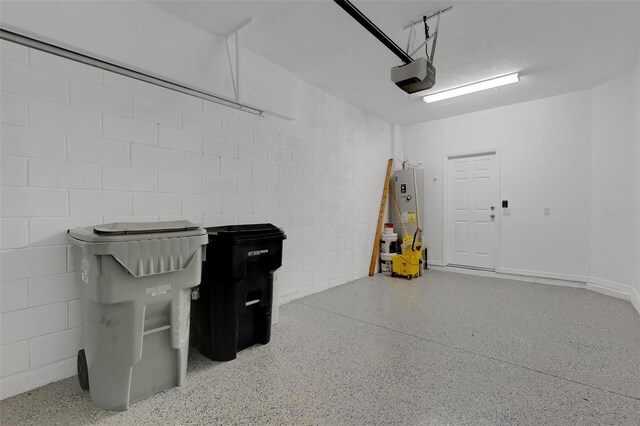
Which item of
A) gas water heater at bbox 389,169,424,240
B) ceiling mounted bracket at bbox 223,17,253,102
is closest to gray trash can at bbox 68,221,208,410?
ceiling mounted bracket at bbox 223,17,253,102

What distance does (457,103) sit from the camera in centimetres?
495

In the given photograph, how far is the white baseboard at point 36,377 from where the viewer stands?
1.87 meters

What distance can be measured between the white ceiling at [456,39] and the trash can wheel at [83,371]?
9.04 feet

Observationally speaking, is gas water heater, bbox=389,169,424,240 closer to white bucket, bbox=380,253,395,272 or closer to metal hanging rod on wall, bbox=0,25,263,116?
white bucket, bbox=380,253,395,272

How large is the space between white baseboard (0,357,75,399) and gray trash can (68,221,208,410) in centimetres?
23

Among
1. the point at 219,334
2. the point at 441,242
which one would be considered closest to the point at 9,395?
the point at 219,334

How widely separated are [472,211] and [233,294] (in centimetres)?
480

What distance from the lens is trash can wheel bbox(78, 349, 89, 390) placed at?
191cm

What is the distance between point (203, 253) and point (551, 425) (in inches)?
90.2

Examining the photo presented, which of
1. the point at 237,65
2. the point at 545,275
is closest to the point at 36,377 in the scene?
the point at 237,65

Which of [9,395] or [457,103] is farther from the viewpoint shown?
[457,103]

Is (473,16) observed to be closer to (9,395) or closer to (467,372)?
(467,372)

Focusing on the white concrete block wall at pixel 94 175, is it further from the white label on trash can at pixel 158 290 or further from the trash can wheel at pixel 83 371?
the white label on trash can at pixel 158 290

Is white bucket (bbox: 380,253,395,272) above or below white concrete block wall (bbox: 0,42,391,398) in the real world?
below
